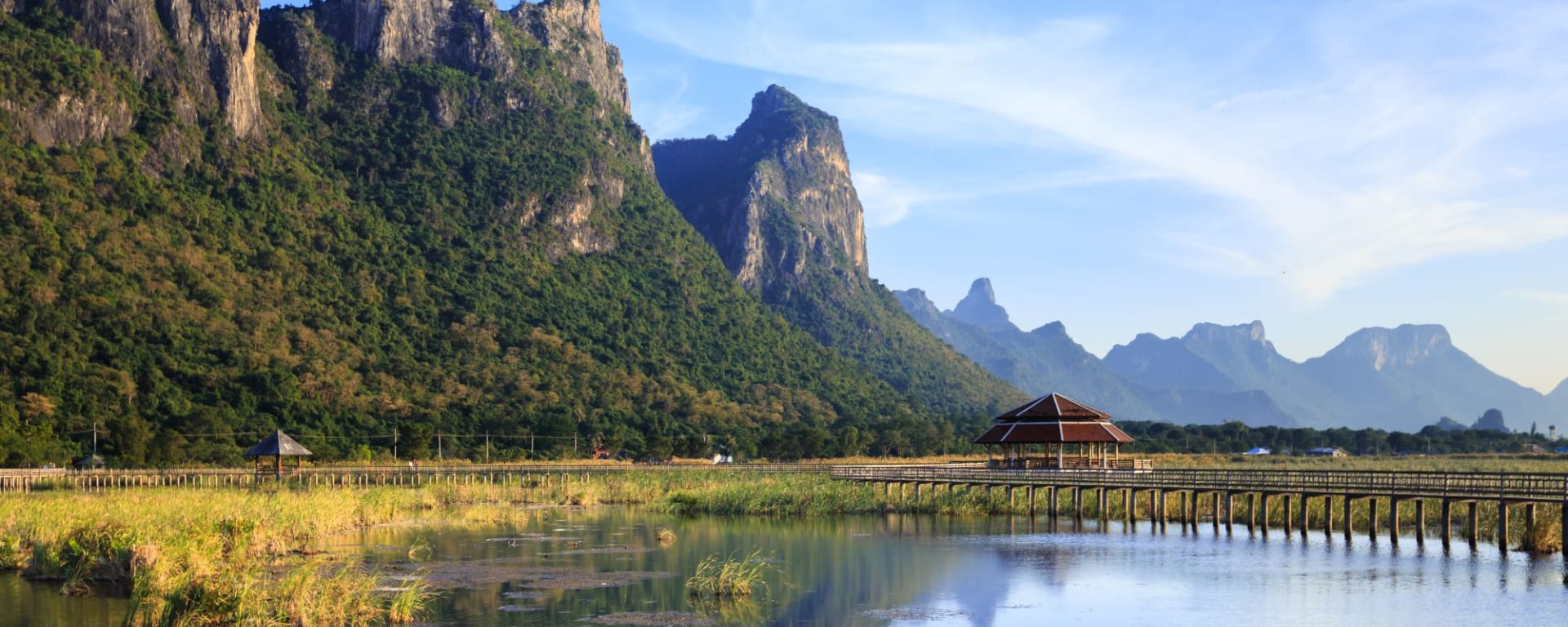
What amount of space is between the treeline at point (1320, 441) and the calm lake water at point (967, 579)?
89709 mm

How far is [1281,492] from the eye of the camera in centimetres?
4347

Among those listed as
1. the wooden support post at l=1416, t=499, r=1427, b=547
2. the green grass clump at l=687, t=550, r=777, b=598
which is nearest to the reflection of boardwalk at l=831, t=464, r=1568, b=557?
the wooden support post at l=1416, t=499, r=1427, b=547

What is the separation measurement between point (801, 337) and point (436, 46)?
177ft

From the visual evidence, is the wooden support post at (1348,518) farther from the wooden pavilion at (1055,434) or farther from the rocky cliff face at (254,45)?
the rocky cliff face at (254,45)

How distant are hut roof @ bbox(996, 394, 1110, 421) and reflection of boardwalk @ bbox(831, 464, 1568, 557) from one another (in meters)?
3.20

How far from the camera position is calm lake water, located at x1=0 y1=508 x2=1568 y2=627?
26.9 metres

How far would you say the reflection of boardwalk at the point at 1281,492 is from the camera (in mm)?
37969

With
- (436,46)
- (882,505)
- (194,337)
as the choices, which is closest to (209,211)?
(194,337)

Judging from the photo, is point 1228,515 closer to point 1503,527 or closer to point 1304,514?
point 1304,514

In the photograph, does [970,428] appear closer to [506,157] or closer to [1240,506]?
[506,157]

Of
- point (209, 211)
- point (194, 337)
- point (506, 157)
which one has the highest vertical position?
point (506, 157)

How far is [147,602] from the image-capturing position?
2441 cm

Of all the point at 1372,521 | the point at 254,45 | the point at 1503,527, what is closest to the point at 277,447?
the point at 1372,521

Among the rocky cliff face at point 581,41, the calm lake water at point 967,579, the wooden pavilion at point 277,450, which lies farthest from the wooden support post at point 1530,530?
the rocky cliff face at point 581,41
